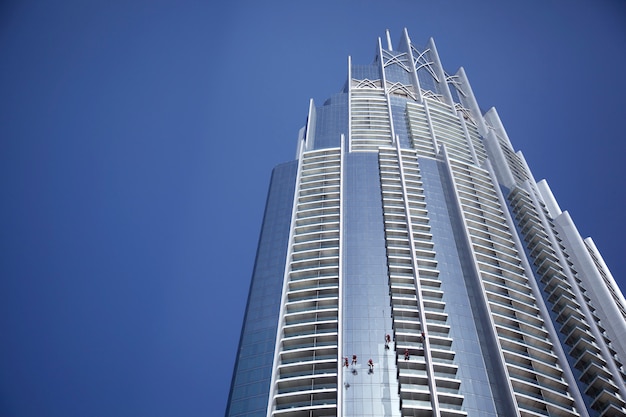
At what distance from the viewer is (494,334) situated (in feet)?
261

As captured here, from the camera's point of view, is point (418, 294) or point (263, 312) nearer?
point (263, 312)

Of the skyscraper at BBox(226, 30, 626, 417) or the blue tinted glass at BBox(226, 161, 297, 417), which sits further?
the skyscraper at BBox(226, 30, 626, 417)

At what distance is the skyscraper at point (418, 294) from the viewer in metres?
73.5

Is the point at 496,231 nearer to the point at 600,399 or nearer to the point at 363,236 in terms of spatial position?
the point at 363,236

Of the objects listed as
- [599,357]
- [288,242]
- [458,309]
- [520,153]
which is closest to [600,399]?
[599,357]

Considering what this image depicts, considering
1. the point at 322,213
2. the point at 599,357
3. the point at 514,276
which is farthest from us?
the point at 322,213

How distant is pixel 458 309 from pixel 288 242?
3112 cm

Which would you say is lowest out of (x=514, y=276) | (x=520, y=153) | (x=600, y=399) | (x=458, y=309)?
(x=600, y=399)

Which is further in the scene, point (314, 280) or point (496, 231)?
point (496, 231)

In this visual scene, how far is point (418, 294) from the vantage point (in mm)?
85062

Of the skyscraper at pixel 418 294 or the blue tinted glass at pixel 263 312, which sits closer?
the blue tinted glass at pixel 263 312

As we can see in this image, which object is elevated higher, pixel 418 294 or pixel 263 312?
pixel 418 294

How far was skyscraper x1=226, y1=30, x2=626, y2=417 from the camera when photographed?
73.5 meters

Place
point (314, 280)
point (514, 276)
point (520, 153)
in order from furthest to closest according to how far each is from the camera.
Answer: point (520, 153) < point (514, 276) < point (314, 280)
